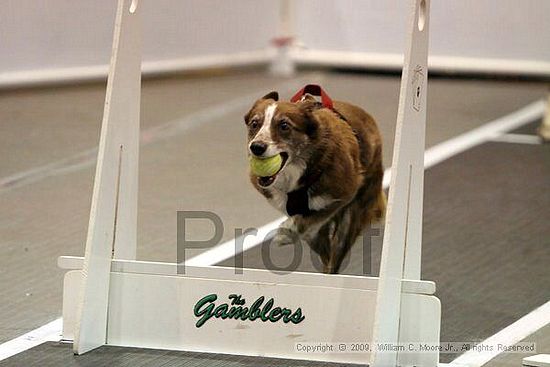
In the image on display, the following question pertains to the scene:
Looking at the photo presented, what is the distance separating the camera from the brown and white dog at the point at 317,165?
107 inches

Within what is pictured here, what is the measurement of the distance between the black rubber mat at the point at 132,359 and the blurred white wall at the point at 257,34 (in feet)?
14.9

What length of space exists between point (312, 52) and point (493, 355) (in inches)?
227

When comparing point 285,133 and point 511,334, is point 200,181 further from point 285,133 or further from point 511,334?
point 285,133

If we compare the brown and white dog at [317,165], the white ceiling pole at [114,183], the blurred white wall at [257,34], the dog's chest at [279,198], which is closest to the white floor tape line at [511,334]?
the brown and white dog at [317,165]

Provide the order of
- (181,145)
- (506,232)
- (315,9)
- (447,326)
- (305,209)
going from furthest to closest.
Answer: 1. (315,9)
2. (181,145)
3. (506,232)
4. (447,326)
5. (305,209)

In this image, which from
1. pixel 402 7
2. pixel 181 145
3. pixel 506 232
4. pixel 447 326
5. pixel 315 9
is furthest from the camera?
pixel 315 9

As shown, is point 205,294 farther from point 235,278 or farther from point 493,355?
point 493,355

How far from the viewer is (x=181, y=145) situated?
19.1ft

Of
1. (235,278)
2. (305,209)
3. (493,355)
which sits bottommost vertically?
(493,355)

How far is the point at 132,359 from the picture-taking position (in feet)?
9.32

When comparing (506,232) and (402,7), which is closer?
(506,232)

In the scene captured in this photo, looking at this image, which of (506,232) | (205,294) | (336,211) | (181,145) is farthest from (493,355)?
(181,145)

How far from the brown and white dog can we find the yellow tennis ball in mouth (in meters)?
0.01

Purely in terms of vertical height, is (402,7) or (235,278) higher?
(402,7)
